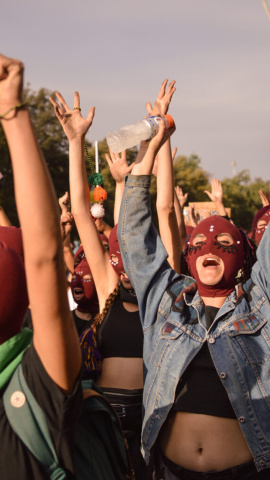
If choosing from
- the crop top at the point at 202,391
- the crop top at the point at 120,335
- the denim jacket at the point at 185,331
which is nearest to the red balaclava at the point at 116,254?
the crop top at the point at 120,335

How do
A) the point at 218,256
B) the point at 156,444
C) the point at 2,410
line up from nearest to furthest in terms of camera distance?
the point at 2,410
the point at 156,444
the point at 218,256

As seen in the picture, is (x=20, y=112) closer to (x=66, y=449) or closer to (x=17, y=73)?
(x=17, y=73)

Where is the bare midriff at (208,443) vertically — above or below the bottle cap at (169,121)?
below

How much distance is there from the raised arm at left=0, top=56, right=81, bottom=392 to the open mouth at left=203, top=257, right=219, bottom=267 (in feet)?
5.87

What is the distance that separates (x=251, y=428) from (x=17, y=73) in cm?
210

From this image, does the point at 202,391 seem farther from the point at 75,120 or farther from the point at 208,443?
the point at 75,120

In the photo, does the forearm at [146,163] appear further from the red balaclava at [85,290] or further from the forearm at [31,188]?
the red balaclava at [85,290]

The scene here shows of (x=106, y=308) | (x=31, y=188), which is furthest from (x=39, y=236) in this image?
(x=106, y=308)

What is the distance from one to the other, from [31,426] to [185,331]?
5.17 feet

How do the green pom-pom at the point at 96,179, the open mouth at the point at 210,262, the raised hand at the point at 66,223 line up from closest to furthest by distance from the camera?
the open mouth at the point at 210,262 < the green pom-pom at the point at 96,179 < the raised hand at the point at 66,223

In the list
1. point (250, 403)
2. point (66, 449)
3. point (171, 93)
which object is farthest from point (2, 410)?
point (171, 93)

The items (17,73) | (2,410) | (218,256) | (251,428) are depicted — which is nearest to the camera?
(17,73)

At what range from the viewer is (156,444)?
3170 mm

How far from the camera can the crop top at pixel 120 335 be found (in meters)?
3.87
